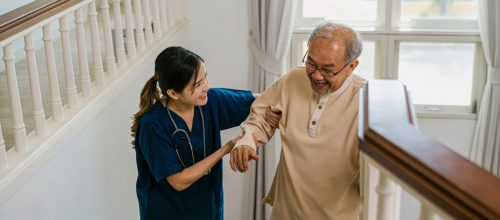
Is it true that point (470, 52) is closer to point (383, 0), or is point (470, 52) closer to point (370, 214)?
point (383, 0)

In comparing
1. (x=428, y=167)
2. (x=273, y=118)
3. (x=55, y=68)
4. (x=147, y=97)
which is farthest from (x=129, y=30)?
(x=428, y=167)

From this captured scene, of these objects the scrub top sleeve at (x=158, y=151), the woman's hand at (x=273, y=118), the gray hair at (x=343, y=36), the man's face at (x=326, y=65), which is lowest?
the scrub top sleeve at (x=158, y=151)

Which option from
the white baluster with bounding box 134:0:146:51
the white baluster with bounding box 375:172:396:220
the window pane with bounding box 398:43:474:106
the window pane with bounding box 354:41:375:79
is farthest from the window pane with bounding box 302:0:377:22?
the white baluster with bounding box 375:172:396:220

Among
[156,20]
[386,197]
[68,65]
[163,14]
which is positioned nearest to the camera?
[386,197]

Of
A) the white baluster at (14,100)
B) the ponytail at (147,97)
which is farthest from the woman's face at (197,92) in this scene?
the white baluster at (14,100)

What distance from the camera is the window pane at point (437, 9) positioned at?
13.9 feet

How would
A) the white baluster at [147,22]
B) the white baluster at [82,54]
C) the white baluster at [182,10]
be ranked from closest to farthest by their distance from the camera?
the white baluster at [82,54] → the white baluster at [147,22] → the white baluster at [182,10]

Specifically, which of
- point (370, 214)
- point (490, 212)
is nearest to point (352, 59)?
point (370, 214)

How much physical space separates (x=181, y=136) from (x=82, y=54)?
91cm

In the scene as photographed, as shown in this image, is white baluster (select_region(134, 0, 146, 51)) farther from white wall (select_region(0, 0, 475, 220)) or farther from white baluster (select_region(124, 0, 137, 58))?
white wall (select_region(0, 0, 475, 220))

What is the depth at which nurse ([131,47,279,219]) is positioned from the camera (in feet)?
7.25

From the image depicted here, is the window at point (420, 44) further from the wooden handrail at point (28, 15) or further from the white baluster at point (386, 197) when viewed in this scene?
the white baluster at point (386, 197)

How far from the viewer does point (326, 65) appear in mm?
Result: 1928

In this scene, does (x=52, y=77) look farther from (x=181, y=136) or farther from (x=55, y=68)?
(x=181, y=136)
